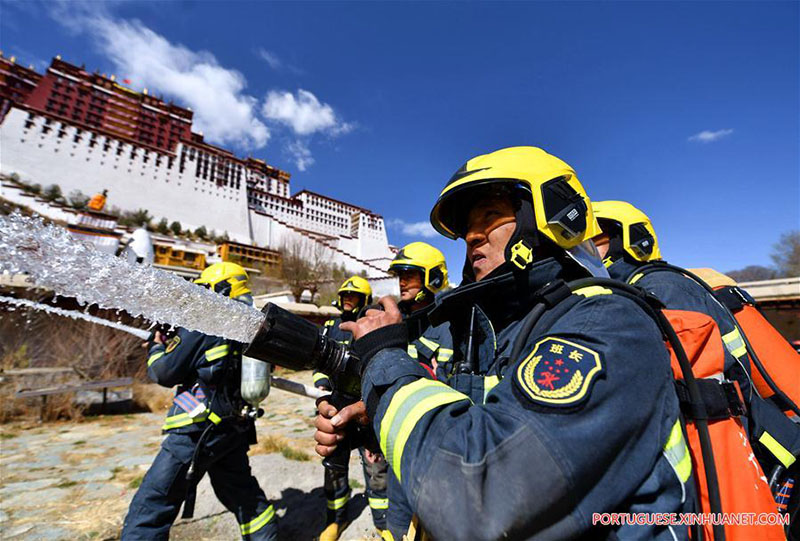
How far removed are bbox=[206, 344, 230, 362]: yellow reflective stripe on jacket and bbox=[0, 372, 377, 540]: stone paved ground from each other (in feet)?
6.31

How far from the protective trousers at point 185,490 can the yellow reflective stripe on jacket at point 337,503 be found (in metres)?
0.63

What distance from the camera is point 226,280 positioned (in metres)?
3.76

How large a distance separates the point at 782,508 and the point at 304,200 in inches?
2665

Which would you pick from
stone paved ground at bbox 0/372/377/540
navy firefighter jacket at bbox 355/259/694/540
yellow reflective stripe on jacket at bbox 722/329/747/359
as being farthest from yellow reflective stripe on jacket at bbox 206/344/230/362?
yellow reflective stripe on jacket at bbox 722/329/747/359

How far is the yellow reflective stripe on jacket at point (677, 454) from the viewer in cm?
105

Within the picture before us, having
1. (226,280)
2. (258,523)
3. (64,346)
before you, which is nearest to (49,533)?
(258,523)

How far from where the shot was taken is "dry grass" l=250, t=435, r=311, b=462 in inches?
217

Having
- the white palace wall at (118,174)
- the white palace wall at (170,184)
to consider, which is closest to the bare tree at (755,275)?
the white palace wall at (170,184)

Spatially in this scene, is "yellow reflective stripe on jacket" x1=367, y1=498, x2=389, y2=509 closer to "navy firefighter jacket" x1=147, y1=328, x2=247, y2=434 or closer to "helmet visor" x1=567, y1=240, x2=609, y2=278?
"navy firefighter jacket" x1=147, y1=328, x2=247, y2=434

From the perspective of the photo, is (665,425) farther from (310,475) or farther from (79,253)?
(310,475)

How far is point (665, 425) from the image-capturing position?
104 cm

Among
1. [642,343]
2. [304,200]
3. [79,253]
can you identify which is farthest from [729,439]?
[304,200]

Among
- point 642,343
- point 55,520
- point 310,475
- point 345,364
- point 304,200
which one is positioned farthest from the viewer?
point 304,200

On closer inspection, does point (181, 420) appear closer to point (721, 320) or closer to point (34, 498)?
point (34, 498)
